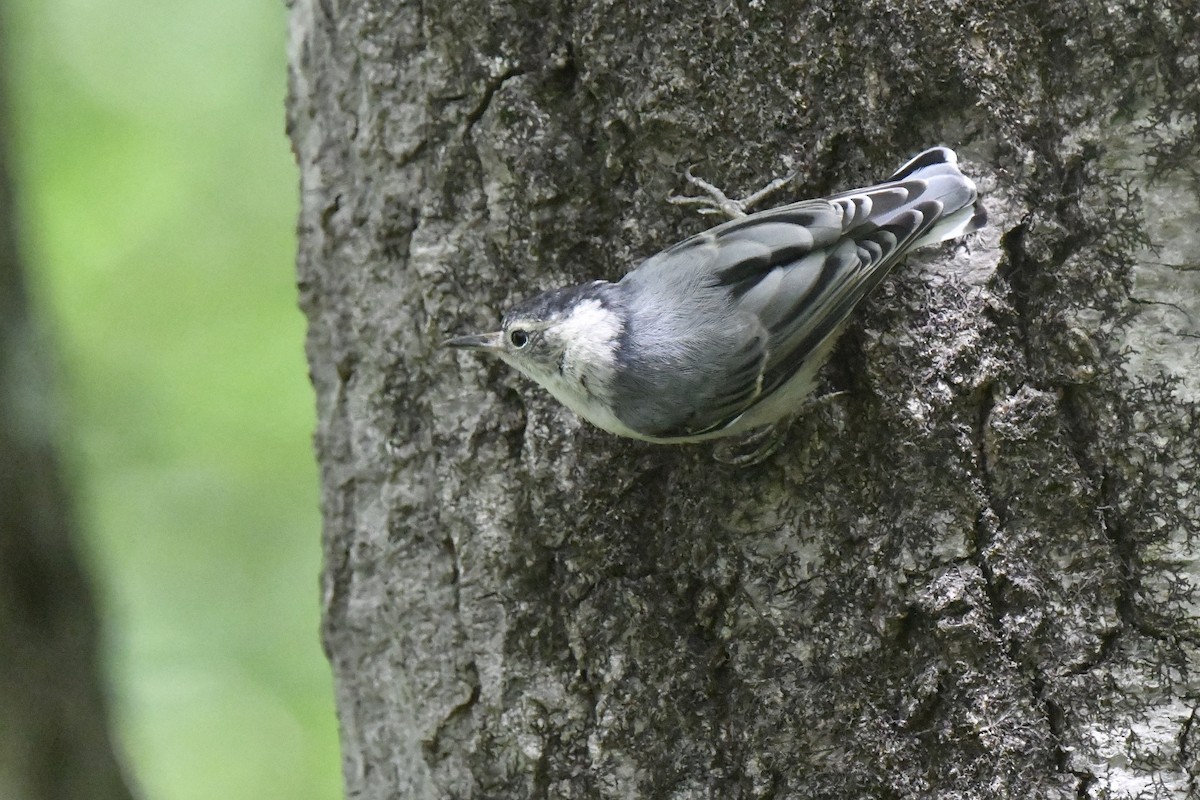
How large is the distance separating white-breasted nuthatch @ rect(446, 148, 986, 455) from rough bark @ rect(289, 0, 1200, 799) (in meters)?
0.06

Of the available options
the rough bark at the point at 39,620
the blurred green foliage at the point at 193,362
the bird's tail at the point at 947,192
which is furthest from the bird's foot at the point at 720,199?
the blurred green foliage at the point at 193,362

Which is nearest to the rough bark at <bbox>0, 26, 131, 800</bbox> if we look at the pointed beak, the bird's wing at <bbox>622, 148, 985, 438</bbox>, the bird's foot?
the pointed beak

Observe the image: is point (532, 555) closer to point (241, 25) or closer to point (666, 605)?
point (666, 605)

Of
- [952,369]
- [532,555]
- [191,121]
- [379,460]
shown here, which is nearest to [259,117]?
[191,121]

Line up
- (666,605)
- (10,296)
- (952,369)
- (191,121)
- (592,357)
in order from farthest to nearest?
(191,121), (10,296), (592,357), (666,605), (952,369)

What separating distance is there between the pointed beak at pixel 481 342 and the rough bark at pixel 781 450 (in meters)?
0.09

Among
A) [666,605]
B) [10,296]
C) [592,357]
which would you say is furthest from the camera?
[10,296]

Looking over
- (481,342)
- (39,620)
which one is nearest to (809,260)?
(481,342)

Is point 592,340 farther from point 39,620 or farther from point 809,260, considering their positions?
point 39,620

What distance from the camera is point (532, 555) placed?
2.15m

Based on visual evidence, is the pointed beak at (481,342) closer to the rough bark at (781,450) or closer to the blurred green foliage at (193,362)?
the rough bark at (781,450)

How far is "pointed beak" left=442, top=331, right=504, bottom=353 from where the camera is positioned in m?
2.13

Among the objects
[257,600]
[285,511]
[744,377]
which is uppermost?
[744,377]

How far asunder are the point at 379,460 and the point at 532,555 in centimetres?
44
